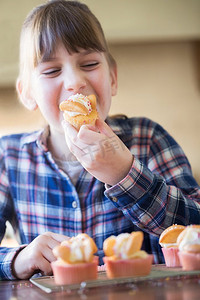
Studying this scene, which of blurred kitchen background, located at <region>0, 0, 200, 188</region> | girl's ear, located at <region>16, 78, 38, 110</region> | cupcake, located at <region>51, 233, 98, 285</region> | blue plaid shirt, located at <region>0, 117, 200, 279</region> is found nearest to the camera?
cupcake, located at <region>51, 233, 98, 285</region>

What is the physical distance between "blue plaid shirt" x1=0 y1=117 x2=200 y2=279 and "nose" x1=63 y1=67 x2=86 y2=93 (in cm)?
27

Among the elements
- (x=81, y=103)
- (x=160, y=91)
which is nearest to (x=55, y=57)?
(x=81, y=103)

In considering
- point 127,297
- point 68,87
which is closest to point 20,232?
point 68,87

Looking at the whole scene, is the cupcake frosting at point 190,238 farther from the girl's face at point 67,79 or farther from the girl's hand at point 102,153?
the girl's face at point 67,79

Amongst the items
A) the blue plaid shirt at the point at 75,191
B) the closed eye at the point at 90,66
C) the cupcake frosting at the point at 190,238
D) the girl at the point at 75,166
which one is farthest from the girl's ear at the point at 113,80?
the cupcake frosting at the point at 190,238

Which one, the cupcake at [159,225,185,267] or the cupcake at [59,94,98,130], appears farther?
the cupcake at [59,94,98,130]

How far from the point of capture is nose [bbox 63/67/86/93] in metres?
1.19

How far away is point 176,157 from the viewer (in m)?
1.40

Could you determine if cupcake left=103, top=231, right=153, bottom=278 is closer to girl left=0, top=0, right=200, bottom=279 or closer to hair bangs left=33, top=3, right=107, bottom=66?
girl left=0, top=0, right=200, bottom=279

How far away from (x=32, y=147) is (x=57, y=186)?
0.66 ft

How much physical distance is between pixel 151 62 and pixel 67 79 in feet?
6.06

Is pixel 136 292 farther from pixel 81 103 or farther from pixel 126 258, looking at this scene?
pixel 81 103

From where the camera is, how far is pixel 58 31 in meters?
1.24

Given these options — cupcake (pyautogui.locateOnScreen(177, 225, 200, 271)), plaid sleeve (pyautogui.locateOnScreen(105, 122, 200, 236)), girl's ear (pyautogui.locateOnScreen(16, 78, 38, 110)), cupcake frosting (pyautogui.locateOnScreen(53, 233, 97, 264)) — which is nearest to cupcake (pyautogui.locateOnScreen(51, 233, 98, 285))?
cupcake frosting (pyautogui.locateOnScreen(53, 233, 97, 264))
